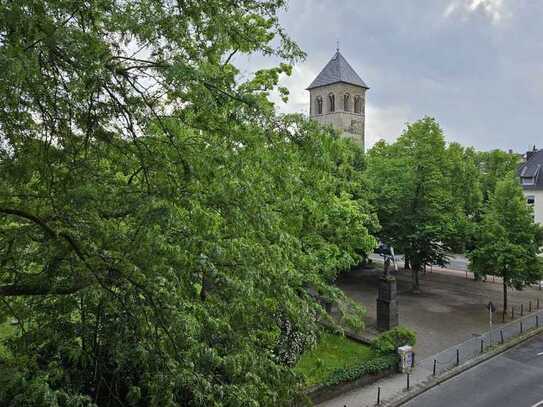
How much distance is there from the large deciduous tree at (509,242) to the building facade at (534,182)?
2242 cm

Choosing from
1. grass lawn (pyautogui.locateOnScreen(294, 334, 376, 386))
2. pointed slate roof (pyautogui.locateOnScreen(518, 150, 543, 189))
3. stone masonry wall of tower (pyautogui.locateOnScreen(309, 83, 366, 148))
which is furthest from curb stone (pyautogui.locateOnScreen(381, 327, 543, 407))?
stone masonry wall of tower (pyautogui.locateOnScreen(309, 83, 366, 148))

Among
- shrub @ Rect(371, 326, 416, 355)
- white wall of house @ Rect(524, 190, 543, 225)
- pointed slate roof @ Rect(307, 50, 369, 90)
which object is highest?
pointed slate roof @ Rect(307, 50, 369, 90)

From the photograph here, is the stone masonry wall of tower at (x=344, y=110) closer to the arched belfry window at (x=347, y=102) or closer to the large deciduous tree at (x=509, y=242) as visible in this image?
the arched belfry window at (x=347, y=102)

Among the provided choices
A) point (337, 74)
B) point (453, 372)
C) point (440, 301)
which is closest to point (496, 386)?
point (453, 372)

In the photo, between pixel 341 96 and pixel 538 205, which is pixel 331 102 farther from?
pixel 538 205

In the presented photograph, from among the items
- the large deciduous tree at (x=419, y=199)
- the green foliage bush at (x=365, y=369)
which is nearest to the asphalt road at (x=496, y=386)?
the green foliage bush at (x=365, y=369)

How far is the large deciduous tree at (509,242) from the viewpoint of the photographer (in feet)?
77.0

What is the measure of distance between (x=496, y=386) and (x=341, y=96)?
153ft

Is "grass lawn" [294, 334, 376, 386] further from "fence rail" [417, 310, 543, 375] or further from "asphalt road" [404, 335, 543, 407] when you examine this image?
"asphalt road" [404, 335, 543, 407]

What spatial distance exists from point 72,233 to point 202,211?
1606mm

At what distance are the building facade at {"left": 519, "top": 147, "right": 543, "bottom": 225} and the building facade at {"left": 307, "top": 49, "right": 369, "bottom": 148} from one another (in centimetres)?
1862

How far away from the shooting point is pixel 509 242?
24.1 m

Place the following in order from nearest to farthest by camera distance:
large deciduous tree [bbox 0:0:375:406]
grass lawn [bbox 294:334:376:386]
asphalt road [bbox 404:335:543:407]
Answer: large deciduous tree [bbox 0:0:375:406] → asphalt road [bbox 404:335:543:407] → grass lawn [bbox 294:334:376:386]

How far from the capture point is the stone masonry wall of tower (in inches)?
2301
